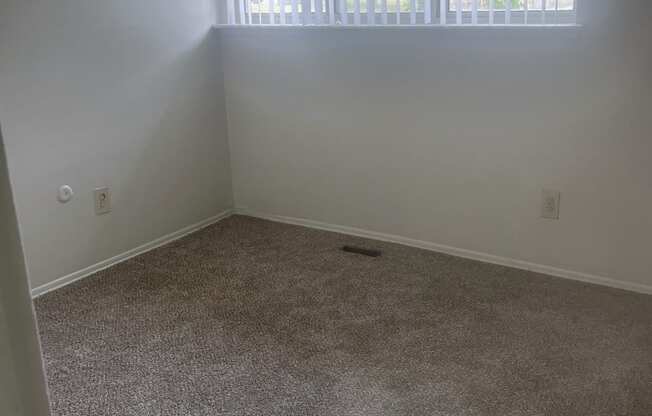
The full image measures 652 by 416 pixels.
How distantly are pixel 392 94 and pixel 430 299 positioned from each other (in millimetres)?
914

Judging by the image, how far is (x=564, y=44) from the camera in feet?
7.92

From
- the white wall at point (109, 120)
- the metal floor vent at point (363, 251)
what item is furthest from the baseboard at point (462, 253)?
the white wall at point (109, 120)

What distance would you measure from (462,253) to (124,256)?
1473 millimetres

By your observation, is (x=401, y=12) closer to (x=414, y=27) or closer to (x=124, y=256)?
(x=414, y=27)

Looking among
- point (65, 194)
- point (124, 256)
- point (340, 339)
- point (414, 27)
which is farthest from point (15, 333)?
point (124, 256)

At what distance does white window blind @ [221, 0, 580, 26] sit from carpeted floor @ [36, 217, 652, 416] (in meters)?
0.98

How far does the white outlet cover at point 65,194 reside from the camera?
2.63m

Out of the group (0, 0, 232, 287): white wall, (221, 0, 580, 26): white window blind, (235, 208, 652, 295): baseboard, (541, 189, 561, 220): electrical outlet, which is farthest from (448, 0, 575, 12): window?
(0, 0, 232, 287): white wall

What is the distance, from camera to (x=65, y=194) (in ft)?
8.70

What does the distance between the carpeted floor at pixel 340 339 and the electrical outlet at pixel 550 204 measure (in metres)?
0.25

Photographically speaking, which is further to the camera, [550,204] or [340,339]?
[550,204]

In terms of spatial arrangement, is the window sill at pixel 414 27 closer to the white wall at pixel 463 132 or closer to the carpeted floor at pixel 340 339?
the white wall at pixel 463 132

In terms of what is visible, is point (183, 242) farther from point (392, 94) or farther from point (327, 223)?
point (392, 94)

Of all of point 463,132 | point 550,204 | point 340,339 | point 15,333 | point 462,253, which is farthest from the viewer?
point 462,253
